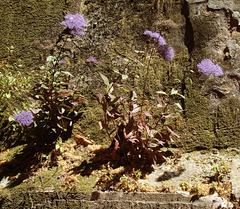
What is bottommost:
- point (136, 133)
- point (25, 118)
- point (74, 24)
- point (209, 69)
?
point (136, 133)

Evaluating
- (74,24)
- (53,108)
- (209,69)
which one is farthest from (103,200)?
(74,24)

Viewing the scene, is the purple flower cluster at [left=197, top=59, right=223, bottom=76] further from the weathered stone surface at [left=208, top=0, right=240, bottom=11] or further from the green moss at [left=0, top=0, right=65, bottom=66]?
the green moss at [left=0, top=0, right=65, bottom=66]

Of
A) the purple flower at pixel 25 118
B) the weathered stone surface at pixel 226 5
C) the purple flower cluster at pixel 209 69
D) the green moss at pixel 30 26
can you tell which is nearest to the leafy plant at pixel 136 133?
the purple flower cluster at pixel 209 69

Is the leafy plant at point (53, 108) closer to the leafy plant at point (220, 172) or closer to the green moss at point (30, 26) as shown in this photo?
the green moss at point (30, 26)

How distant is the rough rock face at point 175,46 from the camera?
241cm

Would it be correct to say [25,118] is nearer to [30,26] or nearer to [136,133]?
[136,133]

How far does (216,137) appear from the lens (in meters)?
2.35

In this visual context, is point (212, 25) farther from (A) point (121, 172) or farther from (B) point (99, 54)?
(A) point (121, 172)

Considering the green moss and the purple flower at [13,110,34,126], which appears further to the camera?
the green moss

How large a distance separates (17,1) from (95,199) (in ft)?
9.35

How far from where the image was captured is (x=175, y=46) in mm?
2693

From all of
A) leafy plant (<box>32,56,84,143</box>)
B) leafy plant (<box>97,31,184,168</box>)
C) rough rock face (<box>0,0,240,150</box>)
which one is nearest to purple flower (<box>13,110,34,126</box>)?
leafy plant (<box>32,56,84,143</box>)

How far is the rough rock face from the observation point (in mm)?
2410

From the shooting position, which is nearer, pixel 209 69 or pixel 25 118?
pixel 209 69
